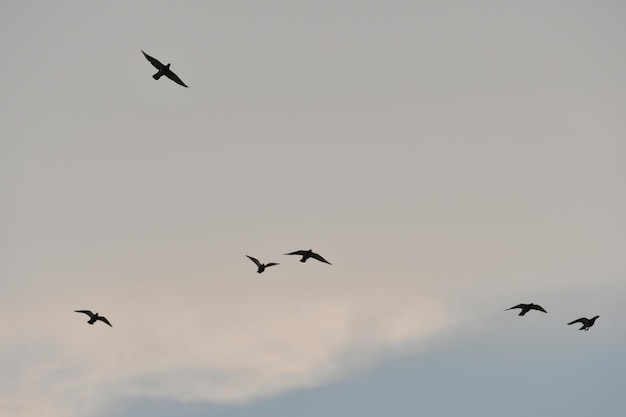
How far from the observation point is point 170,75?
561 feet

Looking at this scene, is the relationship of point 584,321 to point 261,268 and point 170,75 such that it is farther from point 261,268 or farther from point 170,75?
point 170,75

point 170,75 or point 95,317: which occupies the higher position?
point 170,75

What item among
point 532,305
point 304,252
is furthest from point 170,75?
point 532,305

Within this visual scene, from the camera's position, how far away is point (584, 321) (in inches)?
6801

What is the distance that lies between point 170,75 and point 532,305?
36.5m

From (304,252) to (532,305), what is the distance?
20057 mm

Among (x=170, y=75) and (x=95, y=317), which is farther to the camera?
(x=95, y=317)

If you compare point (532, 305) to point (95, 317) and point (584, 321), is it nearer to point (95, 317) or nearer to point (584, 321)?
point (584, 321)

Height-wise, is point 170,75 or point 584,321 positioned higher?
point 170,75

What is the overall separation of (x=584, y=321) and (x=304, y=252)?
968 inches

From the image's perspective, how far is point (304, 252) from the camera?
176 metres

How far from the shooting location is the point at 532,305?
573 feet

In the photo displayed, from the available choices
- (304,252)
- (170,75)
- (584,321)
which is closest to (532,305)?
(584,321)

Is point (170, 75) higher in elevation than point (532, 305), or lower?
higher
